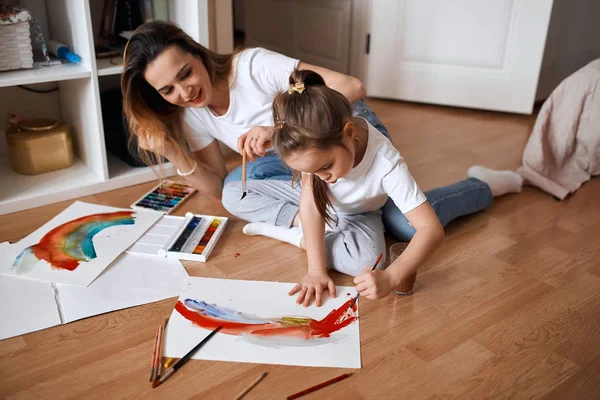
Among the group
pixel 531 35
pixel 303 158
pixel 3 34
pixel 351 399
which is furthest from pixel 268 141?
pixel 531 35

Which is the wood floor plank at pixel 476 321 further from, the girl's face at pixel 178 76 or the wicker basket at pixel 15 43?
the wicker basket at pixel 15 43

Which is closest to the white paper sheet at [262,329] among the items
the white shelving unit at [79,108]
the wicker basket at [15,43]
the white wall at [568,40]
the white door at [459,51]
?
the white shelving unit at [79,108]

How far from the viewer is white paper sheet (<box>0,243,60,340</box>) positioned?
115 centimetres

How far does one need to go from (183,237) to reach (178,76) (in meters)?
0.41

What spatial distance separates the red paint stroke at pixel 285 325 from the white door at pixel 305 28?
177 centimetres

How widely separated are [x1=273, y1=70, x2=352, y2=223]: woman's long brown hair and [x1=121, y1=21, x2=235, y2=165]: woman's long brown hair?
0.40 metres

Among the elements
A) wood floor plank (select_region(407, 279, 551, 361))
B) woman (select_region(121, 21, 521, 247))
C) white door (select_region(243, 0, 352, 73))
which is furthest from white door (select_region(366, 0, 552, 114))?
wood floor plank (select_region(407, 279, 551, 361))

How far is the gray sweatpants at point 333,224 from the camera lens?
133 cm

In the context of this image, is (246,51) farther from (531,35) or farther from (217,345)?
(531,35)

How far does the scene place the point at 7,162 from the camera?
1.86 metres

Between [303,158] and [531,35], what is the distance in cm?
172

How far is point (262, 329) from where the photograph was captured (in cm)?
113

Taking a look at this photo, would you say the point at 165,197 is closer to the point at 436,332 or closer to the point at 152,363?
the point at 152,363

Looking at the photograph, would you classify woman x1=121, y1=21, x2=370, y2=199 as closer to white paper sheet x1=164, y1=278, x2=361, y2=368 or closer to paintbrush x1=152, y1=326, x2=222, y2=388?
white paper sheet x1=164, y1=278, x2=361, y2=368
